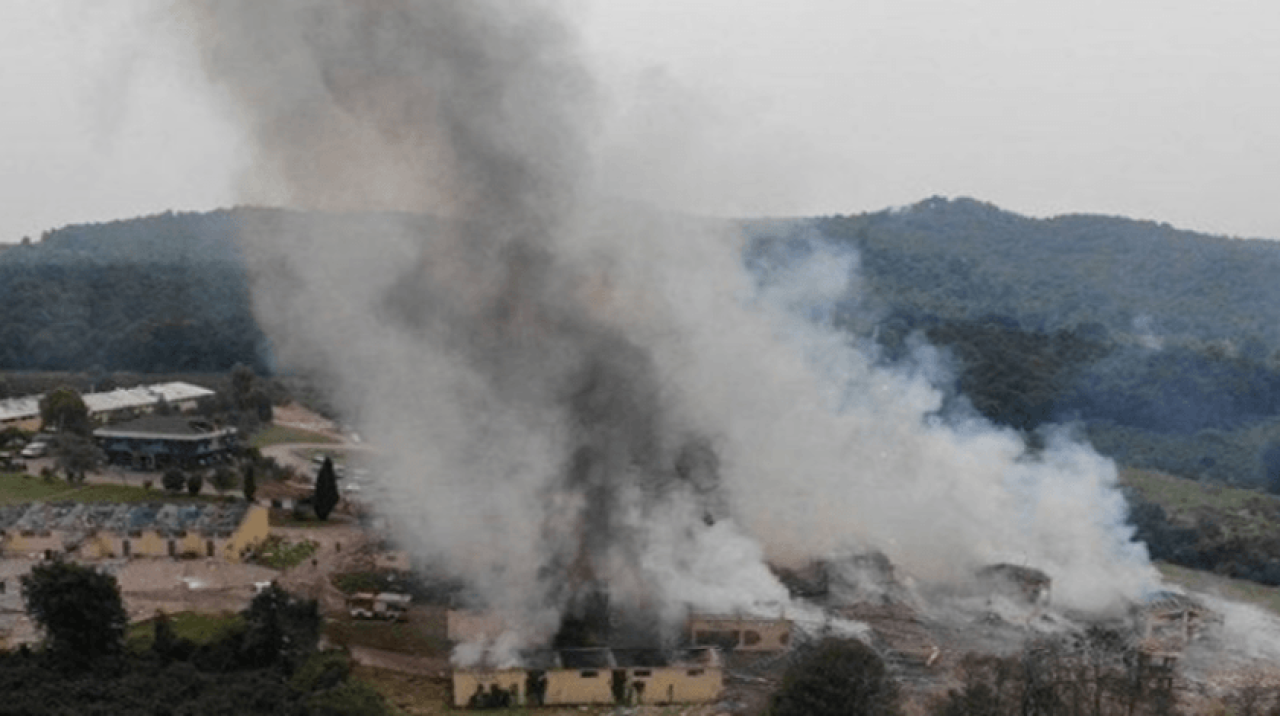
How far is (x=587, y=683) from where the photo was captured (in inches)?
1019

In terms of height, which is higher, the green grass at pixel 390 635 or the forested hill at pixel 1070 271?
the forested hill at pixel 1070 271

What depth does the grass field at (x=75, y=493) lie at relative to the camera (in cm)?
4134

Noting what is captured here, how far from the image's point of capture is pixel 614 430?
34.1m

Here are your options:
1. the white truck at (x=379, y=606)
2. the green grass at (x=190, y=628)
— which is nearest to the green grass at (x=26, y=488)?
the green grass at (x=190, y=628)

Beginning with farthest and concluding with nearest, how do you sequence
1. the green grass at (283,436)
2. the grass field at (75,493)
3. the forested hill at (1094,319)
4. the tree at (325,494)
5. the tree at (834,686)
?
1. the forested hill at (1094,319)
2. the green grass at (283,436)
3. the grass field at (75,493)
4. the tree at (325,494)
5. the tree at (834,686)

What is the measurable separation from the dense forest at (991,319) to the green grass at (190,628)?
33.9ft

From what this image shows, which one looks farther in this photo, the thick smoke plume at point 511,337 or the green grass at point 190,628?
the thick smoke plume at point 511,337

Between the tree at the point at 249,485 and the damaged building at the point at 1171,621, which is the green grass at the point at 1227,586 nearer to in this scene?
the damaged building at the point at 1171,621

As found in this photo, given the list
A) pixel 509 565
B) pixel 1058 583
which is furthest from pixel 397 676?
pixel 1058 583

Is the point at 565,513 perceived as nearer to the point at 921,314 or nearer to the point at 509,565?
the point at 509,565


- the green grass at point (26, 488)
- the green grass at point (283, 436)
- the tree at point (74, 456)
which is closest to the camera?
the green grass at point (26, 488)

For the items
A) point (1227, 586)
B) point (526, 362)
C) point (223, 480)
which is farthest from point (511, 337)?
point (1227, 586)

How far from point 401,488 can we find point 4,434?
863 inches

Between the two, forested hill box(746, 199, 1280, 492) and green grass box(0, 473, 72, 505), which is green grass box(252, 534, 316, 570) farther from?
forested hill box(746, 199, 1280, 492)
